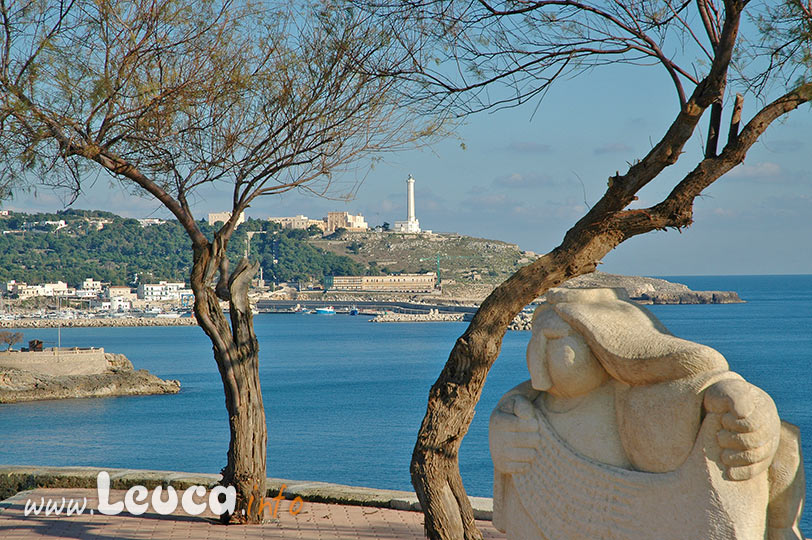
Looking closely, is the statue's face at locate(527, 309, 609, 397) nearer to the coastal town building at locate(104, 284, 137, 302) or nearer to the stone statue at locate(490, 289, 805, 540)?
the stone statue at locate(490, 289, 805, 540)

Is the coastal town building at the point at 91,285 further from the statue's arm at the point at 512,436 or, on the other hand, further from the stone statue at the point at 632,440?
the stone statue at the point at 632,440

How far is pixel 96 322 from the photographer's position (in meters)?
92.6

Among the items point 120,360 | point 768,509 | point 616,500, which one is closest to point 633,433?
point 616,500

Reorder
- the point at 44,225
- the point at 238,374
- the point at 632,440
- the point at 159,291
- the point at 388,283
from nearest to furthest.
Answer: the point at 632,440
the point at 238,374
the point at 159,291
the point at 388,283
the point at 44,225

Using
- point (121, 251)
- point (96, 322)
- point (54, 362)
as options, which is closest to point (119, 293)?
point (121, 251)

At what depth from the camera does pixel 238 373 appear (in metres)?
7.01

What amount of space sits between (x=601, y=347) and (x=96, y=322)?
313 feet

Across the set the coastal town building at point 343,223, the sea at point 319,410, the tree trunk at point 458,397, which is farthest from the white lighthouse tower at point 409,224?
the tree trunk at point 458,397

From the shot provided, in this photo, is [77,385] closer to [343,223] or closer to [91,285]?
[91,285]

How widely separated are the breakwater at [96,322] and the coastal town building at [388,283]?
95.6ft

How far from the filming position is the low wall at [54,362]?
37.1 meters

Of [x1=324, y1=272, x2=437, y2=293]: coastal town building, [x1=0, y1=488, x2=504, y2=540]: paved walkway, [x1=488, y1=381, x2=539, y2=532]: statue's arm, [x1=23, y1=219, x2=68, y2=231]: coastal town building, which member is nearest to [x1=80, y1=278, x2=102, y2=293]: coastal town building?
[x1=23, y1=219, x2=68, y2=231]: coastal town building

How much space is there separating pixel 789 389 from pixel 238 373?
30.1 meters

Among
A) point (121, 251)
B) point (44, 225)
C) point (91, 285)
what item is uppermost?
point (44, 225)
